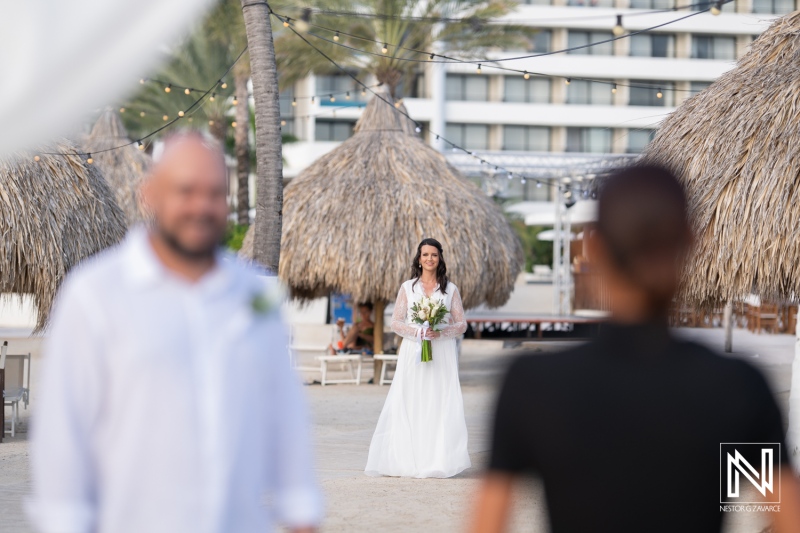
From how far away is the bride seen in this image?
9.71 meters

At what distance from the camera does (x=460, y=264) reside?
18.9m

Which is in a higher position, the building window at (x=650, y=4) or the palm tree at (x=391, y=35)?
the building window at (x=650, y=4)

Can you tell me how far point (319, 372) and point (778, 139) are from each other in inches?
550

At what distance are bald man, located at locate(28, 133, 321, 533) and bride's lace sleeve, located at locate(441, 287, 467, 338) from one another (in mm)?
7204

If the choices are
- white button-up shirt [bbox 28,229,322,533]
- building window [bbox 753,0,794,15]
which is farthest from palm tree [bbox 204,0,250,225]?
building window [bbox 753,0,794,15]

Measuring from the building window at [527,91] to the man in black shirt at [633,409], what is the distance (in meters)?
→ 54.3

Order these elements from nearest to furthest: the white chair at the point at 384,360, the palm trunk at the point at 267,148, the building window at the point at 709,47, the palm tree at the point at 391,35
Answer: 1. the palm trunk at the point at 267,148
2. the white chair at the point at 384,360
3. the palm tree at the point at 391,35
4. the building window at the point at 709,47

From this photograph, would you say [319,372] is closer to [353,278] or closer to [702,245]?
[353,278]

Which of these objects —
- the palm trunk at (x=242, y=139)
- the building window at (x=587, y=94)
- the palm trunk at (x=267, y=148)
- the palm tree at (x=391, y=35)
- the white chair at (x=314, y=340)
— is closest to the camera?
the palm trunk at (x=267, y=148)

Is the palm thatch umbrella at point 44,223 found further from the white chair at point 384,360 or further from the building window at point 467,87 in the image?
the building window at point 467,87

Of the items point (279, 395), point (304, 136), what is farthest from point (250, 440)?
point (304, 136)

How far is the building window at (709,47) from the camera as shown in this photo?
56.7 metres

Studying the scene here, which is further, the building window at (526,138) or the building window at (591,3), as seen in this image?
the building window at (526,138)
